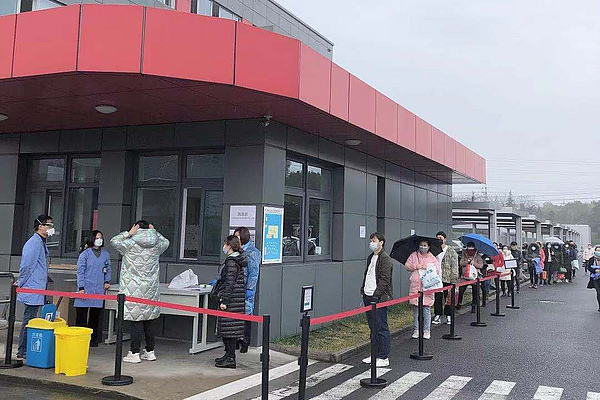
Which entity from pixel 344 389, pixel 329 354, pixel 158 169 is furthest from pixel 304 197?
pixel 344 389

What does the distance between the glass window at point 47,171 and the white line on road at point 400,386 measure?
27.0 feet

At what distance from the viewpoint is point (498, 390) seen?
7051 millimetres

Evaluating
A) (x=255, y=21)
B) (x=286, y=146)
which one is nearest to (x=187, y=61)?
(x=286, y=146)

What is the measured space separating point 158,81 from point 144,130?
320cm

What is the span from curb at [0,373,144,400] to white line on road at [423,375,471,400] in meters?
3.57

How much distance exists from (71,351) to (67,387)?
1.79ft

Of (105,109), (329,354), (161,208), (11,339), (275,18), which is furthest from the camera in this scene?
(275,18)

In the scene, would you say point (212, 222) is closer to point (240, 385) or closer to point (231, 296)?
point (231, 296)

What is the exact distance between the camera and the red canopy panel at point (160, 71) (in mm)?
7191

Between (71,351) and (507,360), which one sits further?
(507,360)

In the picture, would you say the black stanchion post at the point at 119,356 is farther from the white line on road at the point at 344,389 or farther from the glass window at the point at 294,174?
the glass window at the point at 294,174

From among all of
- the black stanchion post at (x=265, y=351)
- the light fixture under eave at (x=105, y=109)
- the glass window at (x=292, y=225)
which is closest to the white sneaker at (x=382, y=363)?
the glass window at (x=292, y=225)

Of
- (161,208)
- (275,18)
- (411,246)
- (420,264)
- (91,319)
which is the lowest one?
(91,319)

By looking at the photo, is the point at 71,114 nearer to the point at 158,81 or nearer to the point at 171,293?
the point at 158,81
